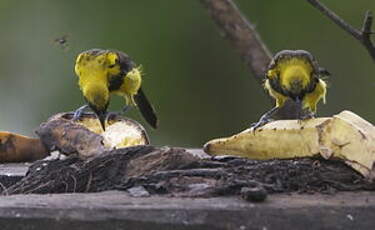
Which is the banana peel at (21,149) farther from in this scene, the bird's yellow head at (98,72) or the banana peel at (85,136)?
the bird's yellow head at (98,72)

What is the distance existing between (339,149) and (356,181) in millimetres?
161

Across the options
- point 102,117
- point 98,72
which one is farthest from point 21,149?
point 98,72

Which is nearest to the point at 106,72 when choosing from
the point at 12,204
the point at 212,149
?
the point at 212,149

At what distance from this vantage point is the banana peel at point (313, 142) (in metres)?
3.99

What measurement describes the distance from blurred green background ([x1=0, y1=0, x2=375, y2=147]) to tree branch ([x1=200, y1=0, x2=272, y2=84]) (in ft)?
5.83

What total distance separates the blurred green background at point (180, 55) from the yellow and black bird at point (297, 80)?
2589 millimetres

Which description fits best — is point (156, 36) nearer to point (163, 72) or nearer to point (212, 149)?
point (163, 72)

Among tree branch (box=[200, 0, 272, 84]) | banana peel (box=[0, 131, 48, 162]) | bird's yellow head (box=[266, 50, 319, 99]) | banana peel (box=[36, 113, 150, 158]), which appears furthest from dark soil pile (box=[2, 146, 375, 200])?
tree branch (box=[200, 0, 272, 84])

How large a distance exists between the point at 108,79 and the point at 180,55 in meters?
2.29

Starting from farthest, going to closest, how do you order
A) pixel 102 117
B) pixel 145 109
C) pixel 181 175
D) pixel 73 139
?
pixel 145 109 < pixel 102 117 < pixel 73 139 < pixel 181 175

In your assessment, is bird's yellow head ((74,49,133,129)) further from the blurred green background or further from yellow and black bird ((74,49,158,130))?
the blurred green background

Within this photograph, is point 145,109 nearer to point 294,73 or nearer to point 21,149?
point 294,73

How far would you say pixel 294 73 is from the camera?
5.51 metres

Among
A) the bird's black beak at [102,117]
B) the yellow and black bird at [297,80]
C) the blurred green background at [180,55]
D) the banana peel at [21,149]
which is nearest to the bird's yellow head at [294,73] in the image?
the yellow and black bird at [297,80]
